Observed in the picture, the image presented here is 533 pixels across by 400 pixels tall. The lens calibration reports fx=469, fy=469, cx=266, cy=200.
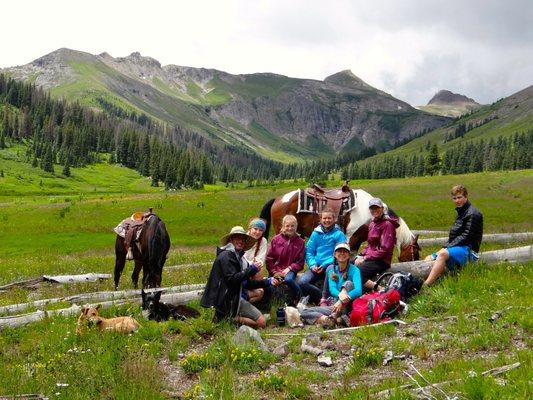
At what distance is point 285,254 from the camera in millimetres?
12609

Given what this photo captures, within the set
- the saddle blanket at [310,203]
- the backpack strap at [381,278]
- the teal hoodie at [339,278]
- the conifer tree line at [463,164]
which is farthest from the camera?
the conifer tree line at [463,164]

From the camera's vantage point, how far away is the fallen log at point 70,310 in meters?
10.8

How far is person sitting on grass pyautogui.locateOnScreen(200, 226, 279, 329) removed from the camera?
10523 millimetres

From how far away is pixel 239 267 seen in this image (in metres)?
10.8

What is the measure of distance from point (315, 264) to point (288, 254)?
80 cm

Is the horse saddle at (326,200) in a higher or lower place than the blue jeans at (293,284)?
higher

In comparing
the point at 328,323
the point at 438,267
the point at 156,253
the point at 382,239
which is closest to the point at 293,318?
the point at 328,323

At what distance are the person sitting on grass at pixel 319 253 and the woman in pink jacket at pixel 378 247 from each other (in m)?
0.75

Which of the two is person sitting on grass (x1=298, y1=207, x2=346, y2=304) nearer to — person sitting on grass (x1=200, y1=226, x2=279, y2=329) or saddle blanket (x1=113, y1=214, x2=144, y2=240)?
person sitting on grass (x1=200, y1=226, x2=279, y2=329)

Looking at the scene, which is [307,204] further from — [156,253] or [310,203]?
[156,253]

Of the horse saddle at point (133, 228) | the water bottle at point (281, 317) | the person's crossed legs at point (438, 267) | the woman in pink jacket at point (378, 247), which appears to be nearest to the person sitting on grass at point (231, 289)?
the water bottle at point (281, 317)

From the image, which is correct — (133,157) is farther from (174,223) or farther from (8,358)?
(8,358)

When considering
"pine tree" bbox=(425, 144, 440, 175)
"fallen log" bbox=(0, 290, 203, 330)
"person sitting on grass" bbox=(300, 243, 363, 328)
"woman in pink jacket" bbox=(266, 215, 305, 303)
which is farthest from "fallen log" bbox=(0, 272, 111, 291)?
"pine tree" bbox=(425, 144, 440, 175)

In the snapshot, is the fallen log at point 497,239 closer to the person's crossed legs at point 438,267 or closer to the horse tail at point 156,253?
the person's crossed legs at point 438,267
